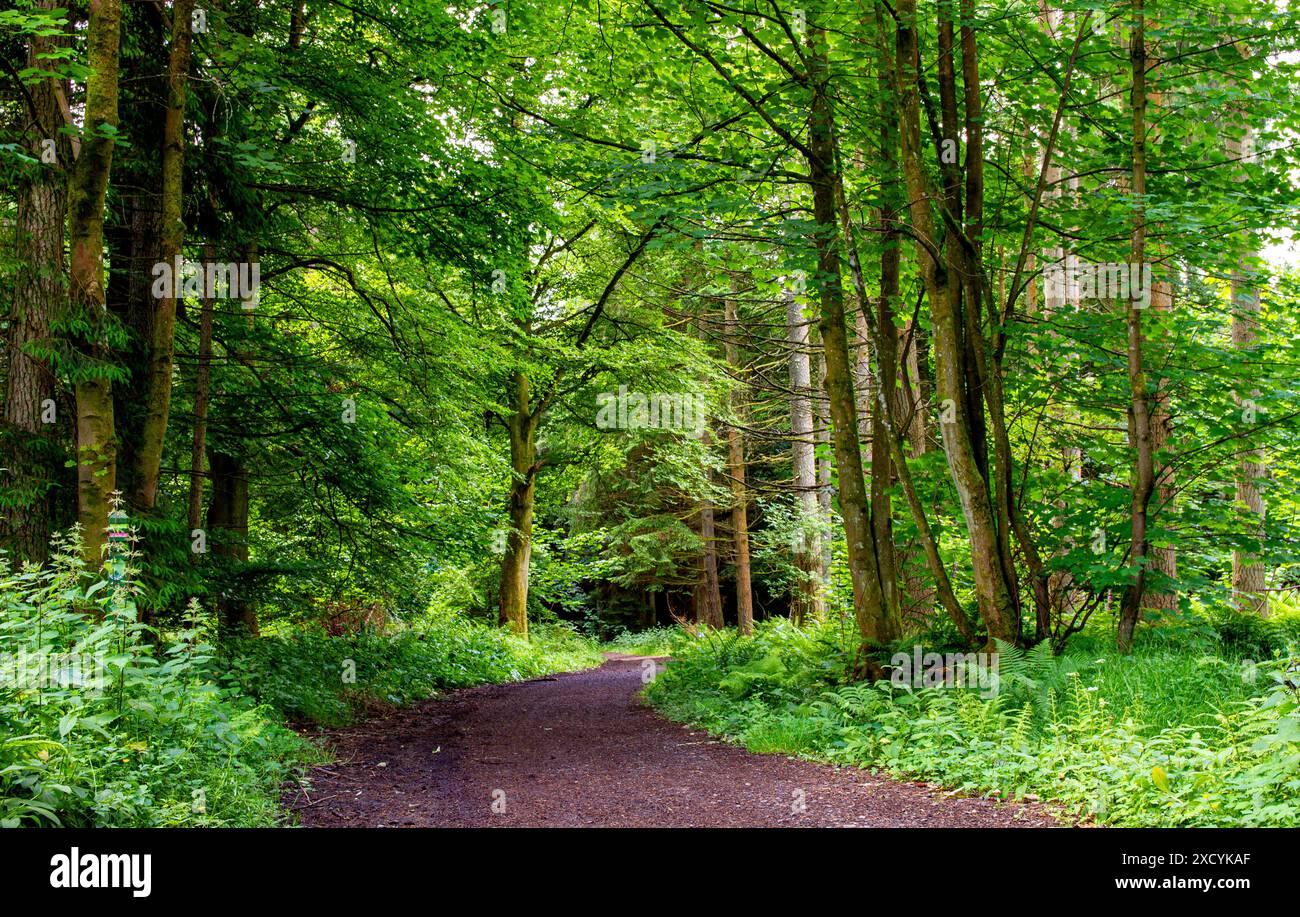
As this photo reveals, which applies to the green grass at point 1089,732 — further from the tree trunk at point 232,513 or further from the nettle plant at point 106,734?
the tree trunk at point 232,513

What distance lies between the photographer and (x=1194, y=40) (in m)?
6.88

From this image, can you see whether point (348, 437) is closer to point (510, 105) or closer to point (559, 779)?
point (510, 105)

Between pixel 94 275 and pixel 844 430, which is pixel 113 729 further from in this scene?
pixel 844 430

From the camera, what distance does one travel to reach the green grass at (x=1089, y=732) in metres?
4.04

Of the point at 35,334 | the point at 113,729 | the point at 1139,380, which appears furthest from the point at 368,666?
the point at 1139,380


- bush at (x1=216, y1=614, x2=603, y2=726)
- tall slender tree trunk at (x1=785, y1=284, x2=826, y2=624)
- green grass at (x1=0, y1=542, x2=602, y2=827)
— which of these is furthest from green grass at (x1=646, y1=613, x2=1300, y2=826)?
tall slender tree trunk at (x1=785, y1=284, x2=826, y2=624)

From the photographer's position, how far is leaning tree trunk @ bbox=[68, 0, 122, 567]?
6.35 meters

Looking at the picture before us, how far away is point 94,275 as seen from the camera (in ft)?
21.6

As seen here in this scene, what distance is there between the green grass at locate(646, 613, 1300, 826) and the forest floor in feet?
0.84

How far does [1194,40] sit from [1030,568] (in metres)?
4.82

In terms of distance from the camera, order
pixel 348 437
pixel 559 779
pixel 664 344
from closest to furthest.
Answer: pixel 559 779 < pixel 348 437 < pixel 664 344

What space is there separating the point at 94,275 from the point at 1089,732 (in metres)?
8.13

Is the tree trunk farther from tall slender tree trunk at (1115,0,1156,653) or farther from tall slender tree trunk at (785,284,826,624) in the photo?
tall slender tree trunk at (1115,0,1156,653)
